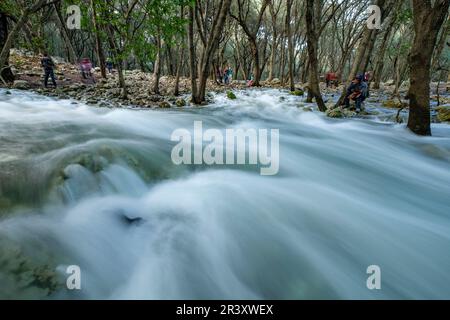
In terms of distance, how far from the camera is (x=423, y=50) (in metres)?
5.31

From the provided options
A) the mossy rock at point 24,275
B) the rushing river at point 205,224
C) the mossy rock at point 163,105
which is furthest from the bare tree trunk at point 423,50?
the mossy rock at point 163,105

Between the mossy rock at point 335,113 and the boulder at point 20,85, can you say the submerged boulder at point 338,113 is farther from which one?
the boulder at point 20,85

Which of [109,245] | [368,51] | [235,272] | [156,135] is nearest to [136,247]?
[109,245]

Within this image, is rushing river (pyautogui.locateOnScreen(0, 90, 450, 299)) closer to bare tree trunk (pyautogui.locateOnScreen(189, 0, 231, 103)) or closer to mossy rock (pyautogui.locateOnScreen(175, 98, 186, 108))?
mossy rock (pyautogui.locateOnScreen(175, 98, 186, 108))

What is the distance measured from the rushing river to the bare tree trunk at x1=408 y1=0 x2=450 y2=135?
1444 mm

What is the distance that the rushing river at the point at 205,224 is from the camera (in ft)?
7.34

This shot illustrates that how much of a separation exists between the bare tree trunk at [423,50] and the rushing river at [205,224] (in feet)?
4.74

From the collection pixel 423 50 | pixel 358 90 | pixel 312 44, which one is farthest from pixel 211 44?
pixel 423 50

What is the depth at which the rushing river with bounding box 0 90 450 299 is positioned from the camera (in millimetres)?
2236

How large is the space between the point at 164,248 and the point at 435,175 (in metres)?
4.49

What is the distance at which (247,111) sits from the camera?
9.67 meters

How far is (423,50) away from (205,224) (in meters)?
5.26

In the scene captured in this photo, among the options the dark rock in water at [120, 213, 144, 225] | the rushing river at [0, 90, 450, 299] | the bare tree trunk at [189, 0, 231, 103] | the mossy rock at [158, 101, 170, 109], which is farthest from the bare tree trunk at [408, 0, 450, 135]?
the mossy rock at [158, 101, 170, 109]
